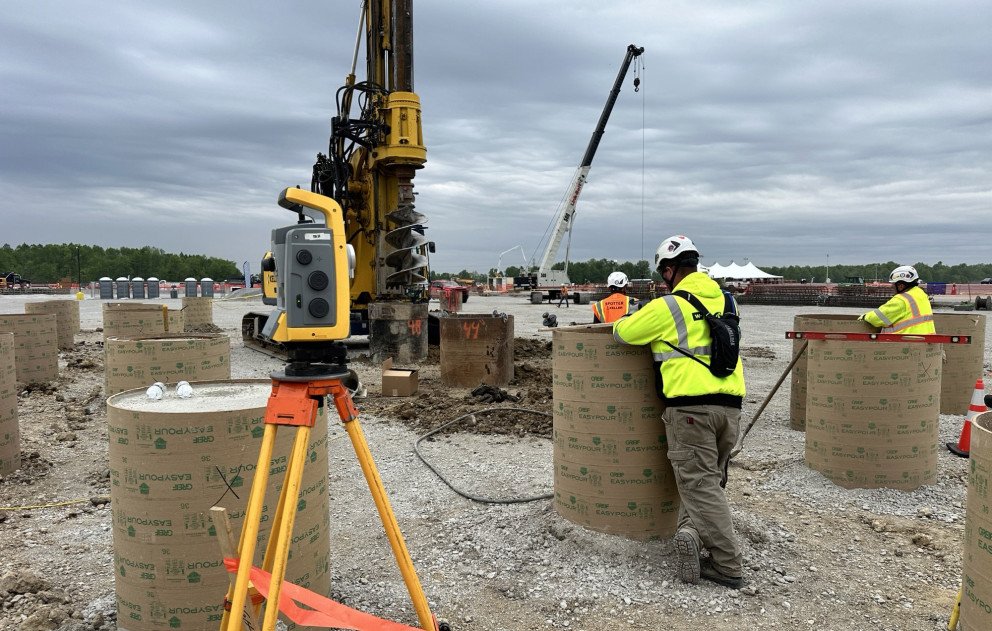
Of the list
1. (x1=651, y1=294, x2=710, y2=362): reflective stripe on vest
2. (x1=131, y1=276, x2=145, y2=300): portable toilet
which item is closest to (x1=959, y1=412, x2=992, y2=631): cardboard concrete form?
(x1=651, y1=294, x2=710, y2=362): reflective stripe on vest

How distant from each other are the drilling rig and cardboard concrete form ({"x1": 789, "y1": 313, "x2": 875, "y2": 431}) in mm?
7523

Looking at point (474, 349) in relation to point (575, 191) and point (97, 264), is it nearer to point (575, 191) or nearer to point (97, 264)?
point (575, 191)

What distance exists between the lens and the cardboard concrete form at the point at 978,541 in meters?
2.54

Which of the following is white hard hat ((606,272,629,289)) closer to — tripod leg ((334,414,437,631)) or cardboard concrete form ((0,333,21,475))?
cardboard concrete form ((0,333,21,475))

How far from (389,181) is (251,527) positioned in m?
11.7

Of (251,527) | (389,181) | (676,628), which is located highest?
(389,181)

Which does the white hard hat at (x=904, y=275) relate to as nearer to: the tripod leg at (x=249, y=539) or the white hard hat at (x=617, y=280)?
the white hard hat at (x=617, y=280)

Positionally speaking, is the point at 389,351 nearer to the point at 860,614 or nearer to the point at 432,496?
the point at 432,496

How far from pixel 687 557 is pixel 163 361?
483 centimetres

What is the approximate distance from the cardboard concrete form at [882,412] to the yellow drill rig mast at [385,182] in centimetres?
891

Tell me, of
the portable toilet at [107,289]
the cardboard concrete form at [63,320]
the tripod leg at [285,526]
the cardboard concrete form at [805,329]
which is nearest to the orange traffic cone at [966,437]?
the cardboard concrete form at [805,329]

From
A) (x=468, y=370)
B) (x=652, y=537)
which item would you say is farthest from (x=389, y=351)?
(x=652, y=537)

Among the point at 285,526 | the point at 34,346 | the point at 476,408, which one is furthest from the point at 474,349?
the point at 285,526

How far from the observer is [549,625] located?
3594 millimetres
